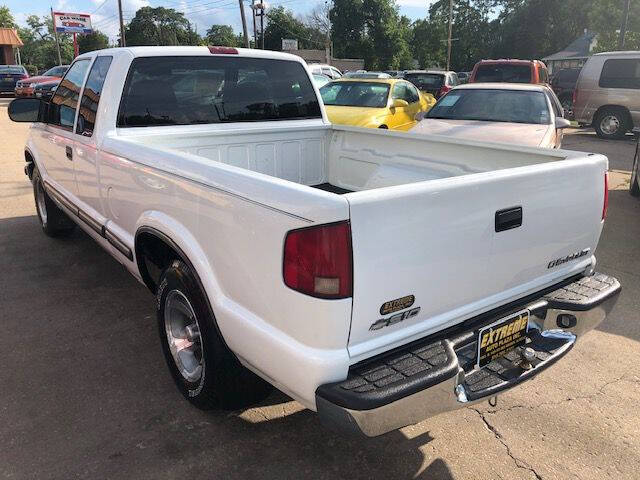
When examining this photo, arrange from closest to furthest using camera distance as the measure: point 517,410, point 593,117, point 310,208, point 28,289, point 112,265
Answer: point 310,208
point 517,410
point 28,289
point 112,265
point 593,117

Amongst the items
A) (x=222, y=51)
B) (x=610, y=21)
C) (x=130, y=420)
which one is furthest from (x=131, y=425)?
(x=610, y=21)

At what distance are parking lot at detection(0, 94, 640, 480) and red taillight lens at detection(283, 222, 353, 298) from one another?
1.09 m

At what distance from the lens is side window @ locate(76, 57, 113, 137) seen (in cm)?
365

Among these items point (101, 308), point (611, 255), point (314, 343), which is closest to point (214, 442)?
point (314, 343)

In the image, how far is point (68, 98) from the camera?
4250mm

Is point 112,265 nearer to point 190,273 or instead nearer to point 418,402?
point 190,273

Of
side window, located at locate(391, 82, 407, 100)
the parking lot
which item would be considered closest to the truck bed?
the parking lot

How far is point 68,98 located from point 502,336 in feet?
12.3

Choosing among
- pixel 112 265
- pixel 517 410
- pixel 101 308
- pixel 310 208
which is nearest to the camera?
pixel 310 208

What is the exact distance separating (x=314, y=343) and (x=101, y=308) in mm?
2774

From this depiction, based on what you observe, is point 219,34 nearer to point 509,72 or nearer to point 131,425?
point 509,72

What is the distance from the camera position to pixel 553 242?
102 inches

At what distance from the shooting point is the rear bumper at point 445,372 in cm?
189

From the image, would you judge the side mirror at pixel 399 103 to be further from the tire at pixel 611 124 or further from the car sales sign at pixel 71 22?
the car sales sign at pixel 71 22
